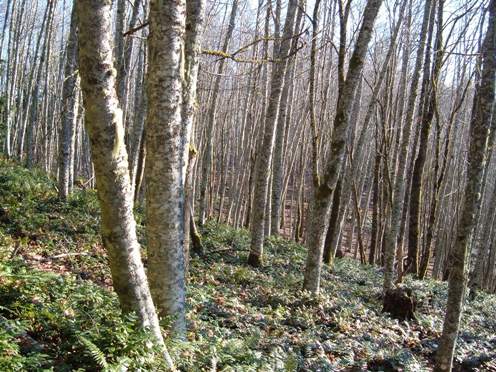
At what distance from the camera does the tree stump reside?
786cm

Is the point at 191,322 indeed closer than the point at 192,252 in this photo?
Yes

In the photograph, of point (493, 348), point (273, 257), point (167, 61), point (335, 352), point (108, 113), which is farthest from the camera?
point (273, 257)

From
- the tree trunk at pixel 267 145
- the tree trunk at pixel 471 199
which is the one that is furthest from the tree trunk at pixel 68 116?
the tree trunk at pixel 471 199

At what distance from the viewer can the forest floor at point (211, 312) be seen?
127 inches

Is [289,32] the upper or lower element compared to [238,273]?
upper

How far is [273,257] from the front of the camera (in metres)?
11.0

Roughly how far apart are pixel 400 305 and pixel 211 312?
3762 millimetres

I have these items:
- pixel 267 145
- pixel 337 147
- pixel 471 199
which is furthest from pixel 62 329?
pixel 267 145

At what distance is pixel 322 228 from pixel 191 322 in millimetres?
2958

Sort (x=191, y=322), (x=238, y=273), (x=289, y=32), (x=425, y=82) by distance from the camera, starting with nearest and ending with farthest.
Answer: (x=191, y=322) < (x=238, y=273) < (x=289, y=32) < (x=425, y=82)

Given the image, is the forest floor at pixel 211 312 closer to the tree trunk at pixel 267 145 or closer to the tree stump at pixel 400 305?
the tree stump at pixel 400 305

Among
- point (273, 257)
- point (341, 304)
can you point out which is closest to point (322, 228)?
point (341, 304)

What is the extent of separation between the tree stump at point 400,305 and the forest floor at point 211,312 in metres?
0.18

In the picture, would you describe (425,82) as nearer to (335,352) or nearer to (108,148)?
(335,352)
